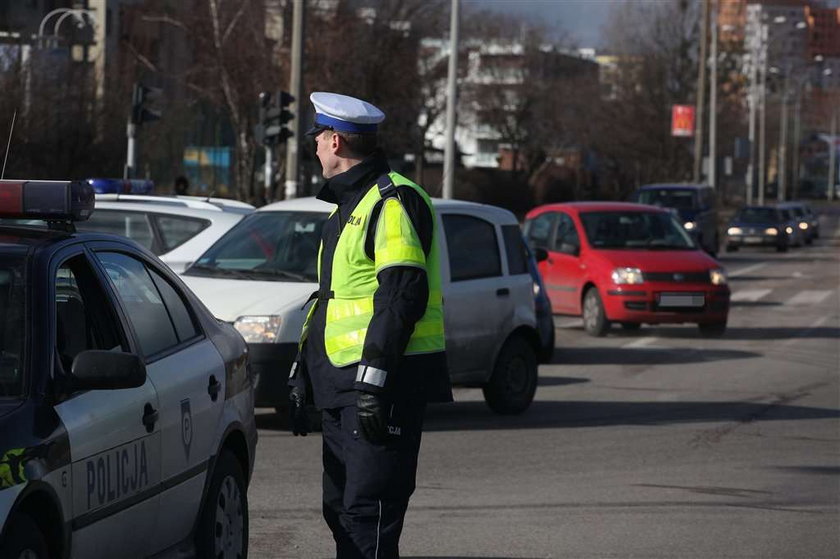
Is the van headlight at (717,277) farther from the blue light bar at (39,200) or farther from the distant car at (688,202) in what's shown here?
the distant car at (688,202)

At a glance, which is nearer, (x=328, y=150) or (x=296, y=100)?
(x=328, y=150)

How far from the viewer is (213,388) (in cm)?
599

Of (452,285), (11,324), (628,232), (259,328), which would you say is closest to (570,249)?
(628,232)

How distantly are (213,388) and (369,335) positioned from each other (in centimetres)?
108

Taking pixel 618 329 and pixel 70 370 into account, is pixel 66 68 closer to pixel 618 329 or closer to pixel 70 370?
pixel 618 329

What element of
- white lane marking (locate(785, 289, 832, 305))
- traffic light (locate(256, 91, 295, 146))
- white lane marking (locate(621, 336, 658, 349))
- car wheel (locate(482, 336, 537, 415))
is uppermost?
traffic light (locate(256, 91, 295, 146))

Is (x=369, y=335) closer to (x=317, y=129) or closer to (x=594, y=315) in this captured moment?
(x=317, y=129)


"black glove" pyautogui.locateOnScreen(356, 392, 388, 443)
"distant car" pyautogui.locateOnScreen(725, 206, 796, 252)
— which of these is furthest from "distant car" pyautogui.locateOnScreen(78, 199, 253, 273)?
"distant car" pyautogui.locateOnScreen(725, 206, 796, 252)

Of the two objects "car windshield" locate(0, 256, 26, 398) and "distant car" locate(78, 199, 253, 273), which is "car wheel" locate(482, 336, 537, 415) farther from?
"car windshield" locate(0, 256, 26, 398)

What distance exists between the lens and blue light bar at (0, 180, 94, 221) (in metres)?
5.15

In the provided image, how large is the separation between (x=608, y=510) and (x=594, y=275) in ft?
36.1

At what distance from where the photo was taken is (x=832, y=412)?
1275 centimetres

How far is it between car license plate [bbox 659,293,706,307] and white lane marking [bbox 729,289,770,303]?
26.3 feet

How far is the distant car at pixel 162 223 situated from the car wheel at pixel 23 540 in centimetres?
872
